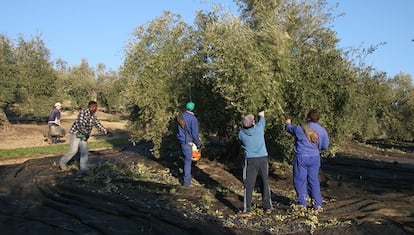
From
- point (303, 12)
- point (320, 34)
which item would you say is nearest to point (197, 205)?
point (320, 34)

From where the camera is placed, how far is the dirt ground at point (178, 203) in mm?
6422

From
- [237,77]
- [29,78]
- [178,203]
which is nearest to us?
[178,203]

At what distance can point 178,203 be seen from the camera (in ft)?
27.2

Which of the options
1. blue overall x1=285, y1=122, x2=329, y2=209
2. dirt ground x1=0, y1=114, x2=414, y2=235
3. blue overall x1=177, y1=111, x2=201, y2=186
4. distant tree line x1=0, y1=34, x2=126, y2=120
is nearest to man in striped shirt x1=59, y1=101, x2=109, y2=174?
dirt ground x1=0, y1=114, x2=414, y2=235

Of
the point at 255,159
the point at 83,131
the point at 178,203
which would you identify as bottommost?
the point at 178,203

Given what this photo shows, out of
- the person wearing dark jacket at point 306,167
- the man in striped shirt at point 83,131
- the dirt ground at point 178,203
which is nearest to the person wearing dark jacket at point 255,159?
the dirt ground at point 178,203

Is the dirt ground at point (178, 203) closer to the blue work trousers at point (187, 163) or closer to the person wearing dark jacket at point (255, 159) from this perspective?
the person wearing dark jacket at point (255, 159)

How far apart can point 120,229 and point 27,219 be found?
1664 mm

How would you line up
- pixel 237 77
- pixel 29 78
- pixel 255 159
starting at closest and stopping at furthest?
pixel 255 159 < pixel 237 77 < pixel 29 78

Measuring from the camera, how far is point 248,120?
8164mm

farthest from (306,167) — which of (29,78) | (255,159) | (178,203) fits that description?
(29,78)

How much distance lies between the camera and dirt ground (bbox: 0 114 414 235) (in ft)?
21.1

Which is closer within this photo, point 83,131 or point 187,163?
point 187,163

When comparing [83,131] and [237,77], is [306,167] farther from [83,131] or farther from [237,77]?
[83,131]
